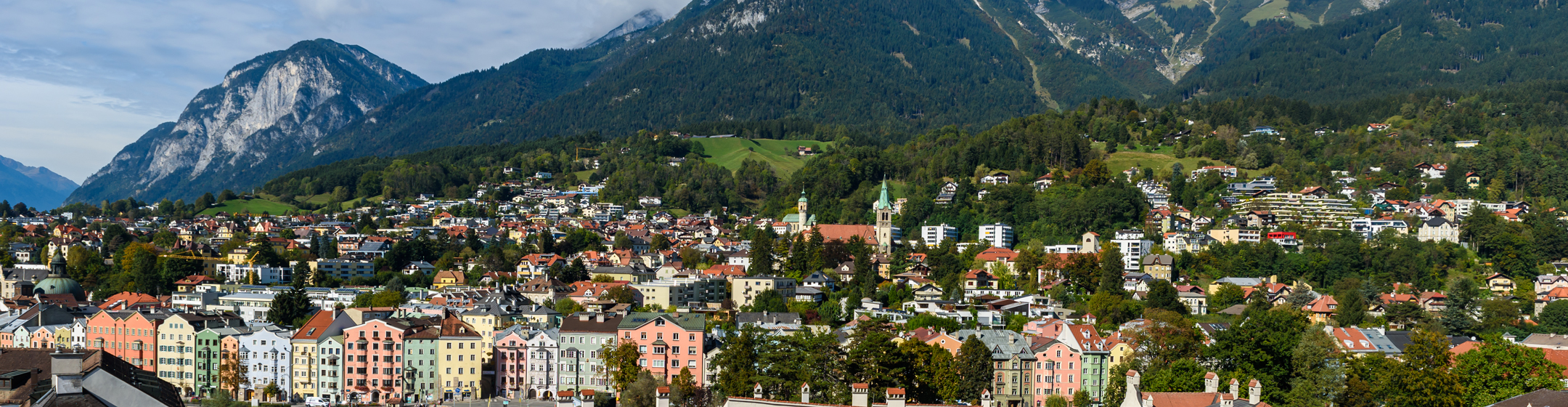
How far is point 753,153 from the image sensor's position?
188m

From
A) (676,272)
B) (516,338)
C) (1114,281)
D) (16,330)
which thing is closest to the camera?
(516,338)

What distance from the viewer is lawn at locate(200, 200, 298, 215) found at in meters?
159

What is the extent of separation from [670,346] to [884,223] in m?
57.2

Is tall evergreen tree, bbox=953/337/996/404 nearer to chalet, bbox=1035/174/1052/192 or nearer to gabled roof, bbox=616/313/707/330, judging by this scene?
gabled roof, bbox=616/313/707/330

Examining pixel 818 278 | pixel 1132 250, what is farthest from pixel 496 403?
pixel 1132 250

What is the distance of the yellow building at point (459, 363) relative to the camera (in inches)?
2527

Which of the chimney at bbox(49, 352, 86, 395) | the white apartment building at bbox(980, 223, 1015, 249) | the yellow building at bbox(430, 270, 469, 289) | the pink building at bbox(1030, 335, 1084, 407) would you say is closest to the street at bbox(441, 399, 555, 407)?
the pink building at bbox(1030, 335, 1084, 407)

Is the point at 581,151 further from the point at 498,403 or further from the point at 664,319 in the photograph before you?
the point at 498,403

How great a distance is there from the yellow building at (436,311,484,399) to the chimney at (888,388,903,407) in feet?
101

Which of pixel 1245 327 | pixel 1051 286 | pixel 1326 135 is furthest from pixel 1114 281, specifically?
pixel 1326 135

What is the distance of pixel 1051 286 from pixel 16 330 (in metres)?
63.6

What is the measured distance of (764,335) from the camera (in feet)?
200

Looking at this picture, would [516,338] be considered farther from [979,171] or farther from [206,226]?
[206,226]

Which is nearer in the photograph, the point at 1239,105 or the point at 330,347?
the point at 330,347
